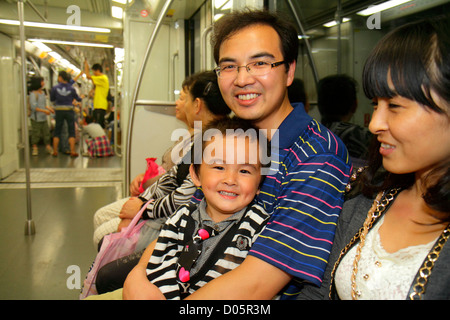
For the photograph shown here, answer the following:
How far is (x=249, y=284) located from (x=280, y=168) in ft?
1.39

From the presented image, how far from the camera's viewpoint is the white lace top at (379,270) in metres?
0.88

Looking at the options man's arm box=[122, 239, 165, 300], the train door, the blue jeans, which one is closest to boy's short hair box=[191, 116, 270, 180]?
man's arm box=[122, 239, 165, 300]

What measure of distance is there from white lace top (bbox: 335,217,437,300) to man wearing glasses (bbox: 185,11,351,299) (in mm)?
71

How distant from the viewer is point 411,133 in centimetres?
89

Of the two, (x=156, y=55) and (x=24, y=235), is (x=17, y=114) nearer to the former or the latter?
(x=156, y=55)

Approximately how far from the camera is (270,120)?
1483 mm

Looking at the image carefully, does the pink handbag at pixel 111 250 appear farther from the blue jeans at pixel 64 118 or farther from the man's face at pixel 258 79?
the blue jeans at pixel 64 118

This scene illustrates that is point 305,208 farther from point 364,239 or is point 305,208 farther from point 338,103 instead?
point 338,103

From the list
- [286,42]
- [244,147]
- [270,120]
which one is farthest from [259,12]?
[244,147]

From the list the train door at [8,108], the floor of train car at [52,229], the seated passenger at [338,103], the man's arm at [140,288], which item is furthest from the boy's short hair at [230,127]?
the train door at [8,108]

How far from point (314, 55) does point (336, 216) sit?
286 centimetres

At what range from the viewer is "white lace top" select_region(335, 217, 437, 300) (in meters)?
0.88

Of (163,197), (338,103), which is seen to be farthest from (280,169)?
(338,103)

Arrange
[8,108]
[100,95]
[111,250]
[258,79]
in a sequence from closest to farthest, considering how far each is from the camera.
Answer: [258,79] → [111,250] → [8,108] → [100,95]
